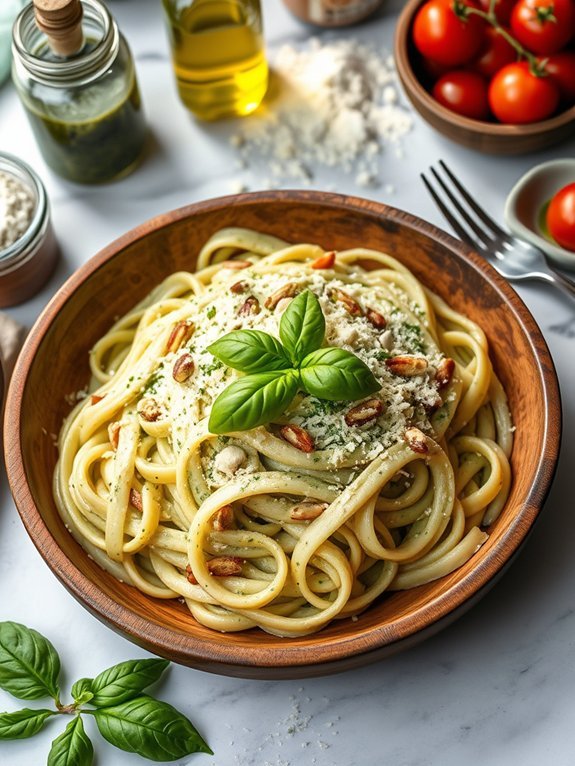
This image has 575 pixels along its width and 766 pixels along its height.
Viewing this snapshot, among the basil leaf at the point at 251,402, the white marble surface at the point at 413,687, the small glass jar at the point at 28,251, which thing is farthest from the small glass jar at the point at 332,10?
the basil leaf at the point at 251,402

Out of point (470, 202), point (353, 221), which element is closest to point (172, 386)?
point (353, 221)

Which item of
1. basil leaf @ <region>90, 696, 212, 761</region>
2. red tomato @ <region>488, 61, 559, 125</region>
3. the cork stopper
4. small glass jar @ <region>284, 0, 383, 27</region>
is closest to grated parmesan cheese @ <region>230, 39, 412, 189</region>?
small glass jar @ <region>284, 0, 383, 27</region>

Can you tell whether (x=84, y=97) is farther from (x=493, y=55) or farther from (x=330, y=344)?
(x=493, y=55)

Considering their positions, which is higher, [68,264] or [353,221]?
[353,221]

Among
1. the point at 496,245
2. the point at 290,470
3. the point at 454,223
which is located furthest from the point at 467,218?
the point at 290,470

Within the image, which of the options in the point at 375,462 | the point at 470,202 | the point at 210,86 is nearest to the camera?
the point at 375,462

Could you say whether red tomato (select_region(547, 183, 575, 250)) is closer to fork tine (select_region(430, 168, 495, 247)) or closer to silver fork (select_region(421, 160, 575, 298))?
silver fork (select_region(421, 160, 575, 298))

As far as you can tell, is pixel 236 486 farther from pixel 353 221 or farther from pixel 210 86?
pixel 210 86
